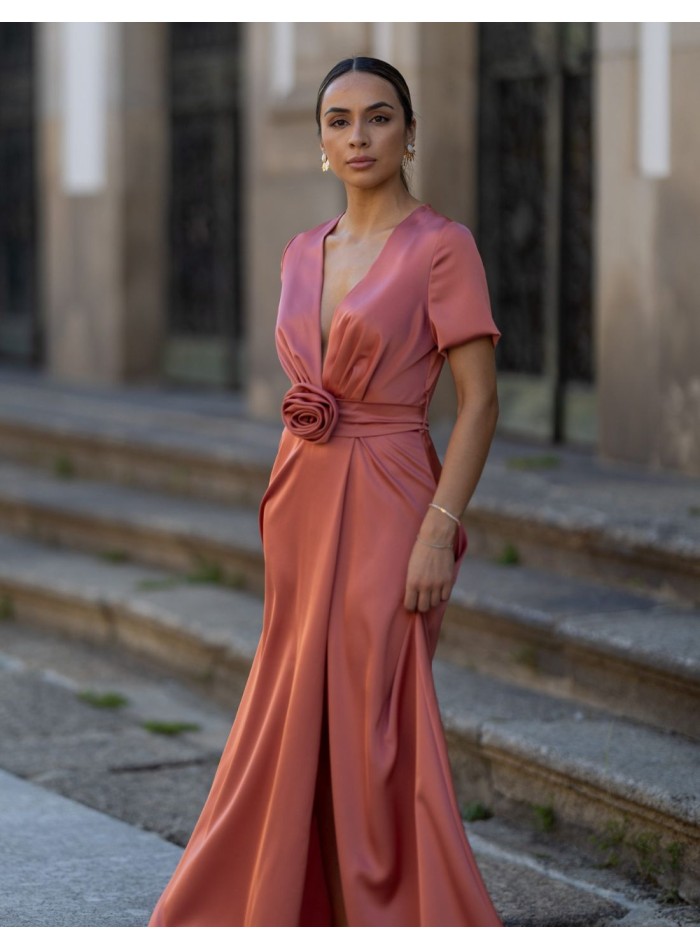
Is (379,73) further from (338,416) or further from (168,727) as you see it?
(168,727)

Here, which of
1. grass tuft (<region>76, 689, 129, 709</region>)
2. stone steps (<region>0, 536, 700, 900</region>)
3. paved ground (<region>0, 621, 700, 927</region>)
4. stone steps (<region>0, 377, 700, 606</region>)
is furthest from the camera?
grass tuft (<region>76, 689, 129, 709</region>)

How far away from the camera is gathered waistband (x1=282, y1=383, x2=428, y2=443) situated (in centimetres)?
355

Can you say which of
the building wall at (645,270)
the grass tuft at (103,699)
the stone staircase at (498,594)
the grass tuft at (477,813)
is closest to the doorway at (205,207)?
Result: the stone staircase at (498,594)

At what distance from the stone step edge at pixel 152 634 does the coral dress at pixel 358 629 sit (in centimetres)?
127

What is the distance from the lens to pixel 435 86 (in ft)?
27.5

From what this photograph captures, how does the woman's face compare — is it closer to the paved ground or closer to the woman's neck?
the woman's neck

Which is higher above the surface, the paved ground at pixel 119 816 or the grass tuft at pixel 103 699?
the paved ground at pixel 119 816

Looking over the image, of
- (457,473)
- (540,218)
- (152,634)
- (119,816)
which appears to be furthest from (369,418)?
(540,218)

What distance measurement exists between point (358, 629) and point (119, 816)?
184 centimetres

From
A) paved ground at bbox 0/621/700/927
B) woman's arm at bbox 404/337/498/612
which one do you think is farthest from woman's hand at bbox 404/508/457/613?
paved ground at bbox 0/621/700/927

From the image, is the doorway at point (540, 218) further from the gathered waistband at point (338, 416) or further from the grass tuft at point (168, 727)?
the gathered waistband at point (338, 416)

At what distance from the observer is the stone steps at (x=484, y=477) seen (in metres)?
5.88

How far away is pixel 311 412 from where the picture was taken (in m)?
3.55

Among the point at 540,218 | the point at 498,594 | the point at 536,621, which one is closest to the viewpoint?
the point at 536,621
